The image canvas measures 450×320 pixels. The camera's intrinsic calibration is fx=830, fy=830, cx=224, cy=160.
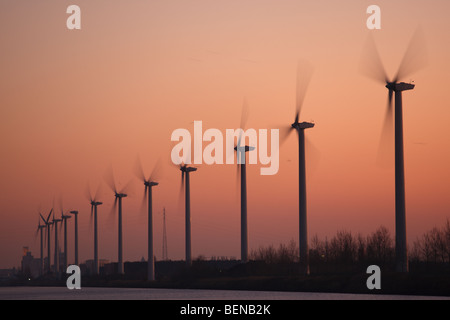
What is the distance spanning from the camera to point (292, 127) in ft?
341

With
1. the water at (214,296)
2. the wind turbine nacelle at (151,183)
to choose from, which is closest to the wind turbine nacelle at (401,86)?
the water at (214,296)

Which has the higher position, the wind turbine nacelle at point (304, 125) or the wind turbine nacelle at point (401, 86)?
the wind turbine nacelle at point (401, 86)

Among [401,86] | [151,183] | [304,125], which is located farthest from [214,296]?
[151,183]

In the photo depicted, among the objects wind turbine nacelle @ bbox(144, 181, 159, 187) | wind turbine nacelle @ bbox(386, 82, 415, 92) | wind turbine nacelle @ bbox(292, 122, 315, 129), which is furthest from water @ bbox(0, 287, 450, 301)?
wind turbine nacelle @ bbox(144, 181, 159, 187)

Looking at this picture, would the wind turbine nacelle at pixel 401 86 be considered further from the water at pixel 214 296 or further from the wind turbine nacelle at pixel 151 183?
the wind turbine nacelle at pixel 151 183

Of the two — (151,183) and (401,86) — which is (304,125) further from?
(151,183)

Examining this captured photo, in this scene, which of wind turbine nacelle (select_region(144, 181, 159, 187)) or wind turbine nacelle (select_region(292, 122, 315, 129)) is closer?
wind turbine nacelle (select_region(292, 122, 315, 129))

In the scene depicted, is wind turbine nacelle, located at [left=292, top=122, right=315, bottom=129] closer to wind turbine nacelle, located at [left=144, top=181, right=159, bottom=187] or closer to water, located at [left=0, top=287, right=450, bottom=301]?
water, located at [left=0, top=287, right=450, bottom=301]

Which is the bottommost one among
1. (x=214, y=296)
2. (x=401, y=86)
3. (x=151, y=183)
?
(x=214, y=296)

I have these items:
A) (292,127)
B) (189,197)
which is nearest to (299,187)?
(292,127)

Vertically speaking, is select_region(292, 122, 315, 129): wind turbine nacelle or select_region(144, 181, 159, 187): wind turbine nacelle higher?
select_region(292, 122, 315, 129): wind turbine nacelle

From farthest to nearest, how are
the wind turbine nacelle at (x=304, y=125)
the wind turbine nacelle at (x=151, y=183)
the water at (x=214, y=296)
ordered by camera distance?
the wind turbine nacelle at (x=151, y=183)
the wind turbine nacelle at (x=304, y=125)
the water at (x=214, y=296)
